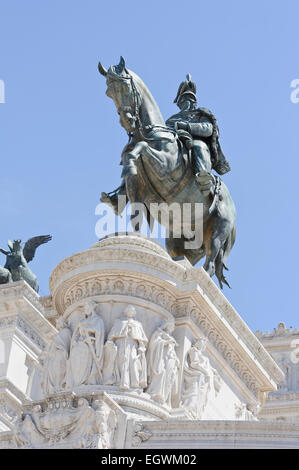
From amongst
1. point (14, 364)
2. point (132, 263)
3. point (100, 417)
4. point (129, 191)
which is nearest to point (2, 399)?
point (14, 364)

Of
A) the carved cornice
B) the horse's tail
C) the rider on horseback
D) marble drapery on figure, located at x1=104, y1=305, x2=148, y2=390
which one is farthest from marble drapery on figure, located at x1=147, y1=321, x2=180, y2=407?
the carved cornice

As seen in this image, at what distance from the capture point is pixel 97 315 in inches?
631

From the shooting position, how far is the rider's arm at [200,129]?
19.9 meters

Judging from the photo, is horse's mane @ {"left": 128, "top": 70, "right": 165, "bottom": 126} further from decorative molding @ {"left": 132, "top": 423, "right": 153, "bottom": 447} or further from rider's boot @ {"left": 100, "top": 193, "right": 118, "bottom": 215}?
decorative molding @ {"left": 132, "top": 423, "right": 153, "bottom": 447}

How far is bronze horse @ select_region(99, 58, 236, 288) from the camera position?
18875 mm

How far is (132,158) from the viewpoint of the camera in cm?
1866

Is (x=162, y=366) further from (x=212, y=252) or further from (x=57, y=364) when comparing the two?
(x=212, y=252)

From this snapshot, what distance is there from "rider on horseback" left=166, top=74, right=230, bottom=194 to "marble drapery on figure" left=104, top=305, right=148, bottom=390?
4.09 meters

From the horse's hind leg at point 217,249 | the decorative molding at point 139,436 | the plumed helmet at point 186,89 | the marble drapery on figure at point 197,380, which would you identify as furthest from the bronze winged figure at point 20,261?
the decorative molding at point 139,436

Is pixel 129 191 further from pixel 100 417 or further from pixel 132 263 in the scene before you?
pixel 100 417

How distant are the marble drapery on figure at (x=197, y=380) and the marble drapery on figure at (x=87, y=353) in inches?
54.4

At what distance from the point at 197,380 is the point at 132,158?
163 inches

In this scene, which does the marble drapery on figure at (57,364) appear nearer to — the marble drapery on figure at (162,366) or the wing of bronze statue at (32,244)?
the marble drapery on figure at (162,366)

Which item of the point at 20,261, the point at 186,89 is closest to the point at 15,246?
the point at 20,261
